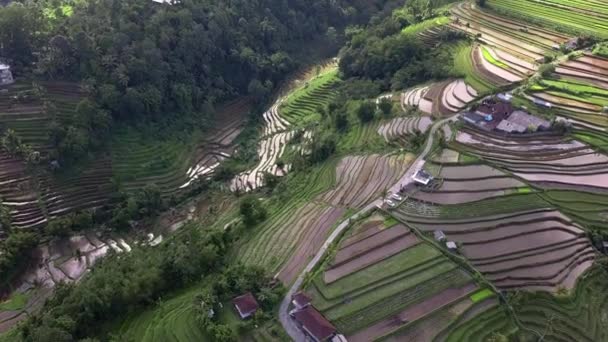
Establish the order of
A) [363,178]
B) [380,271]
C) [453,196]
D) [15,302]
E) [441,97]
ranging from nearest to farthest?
[380,271]
[15,302]
[453,196]
[363,178]
[441,97]

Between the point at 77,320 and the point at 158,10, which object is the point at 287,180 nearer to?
the point at 77,320

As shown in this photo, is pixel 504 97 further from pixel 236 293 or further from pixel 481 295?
pixel 236 293

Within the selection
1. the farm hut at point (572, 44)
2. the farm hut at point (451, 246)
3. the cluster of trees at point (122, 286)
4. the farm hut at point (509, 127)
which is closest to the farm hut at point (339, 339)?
the farm hut at point (451, 246)

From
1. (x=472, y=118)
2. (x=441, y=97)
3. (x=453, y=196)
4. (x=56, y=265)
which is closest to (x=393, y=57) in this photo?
(x=441, y=97)

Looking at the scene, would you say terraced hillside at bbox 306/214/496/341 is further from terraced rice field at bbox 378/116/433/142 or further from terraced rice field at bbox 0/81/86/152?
terraced rice field at bbox 0/81/86/152

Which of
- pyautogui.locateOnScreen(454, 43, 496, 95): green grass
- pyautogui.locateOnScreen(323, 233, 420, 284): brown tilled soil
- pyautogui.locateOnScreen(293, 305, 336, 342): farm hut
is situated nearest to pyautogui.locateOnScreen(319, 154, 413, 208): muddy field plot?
pyautogui.locateOnScreen(323, 233, 420, 284): brown tilled soil

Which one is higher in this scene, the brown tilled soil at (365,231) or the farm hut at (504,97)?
the farm hut at (504,97)

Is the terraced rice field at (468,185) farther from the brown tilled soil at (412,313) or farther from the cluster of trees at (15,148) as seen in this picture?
the cluster of trees at (15,148)
